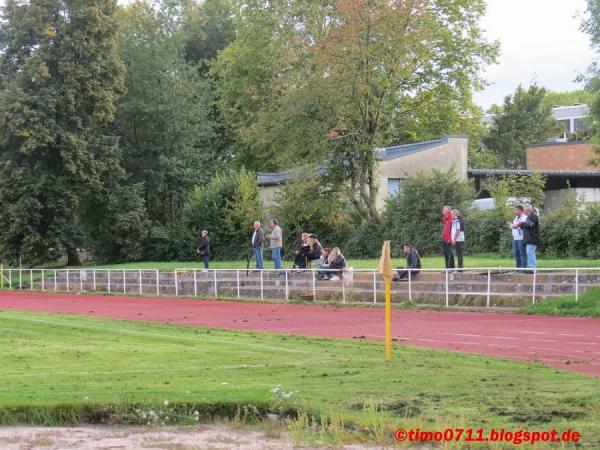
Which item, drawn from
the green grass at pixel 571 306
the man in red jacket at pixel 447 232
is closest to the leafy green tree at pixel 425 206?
the man in red jacket at pixel 447 232

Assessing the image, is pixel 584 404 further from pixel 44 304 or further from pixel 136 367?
pixel 44 304

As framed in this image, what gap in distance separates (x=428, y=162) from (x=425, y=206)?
37.3 feet

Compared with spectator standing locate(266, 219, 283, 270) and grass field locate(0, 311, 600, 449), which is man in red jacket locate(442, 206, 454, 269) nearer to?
spectator standing locate(266, 219, 283, 270)

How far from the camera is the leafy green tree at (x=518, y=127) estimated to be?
83438 millimetres

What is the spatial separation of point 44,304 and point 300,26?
56.8 ft

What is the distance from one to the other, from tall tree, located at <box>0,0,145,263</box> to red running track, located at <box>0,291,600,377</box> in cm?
2283

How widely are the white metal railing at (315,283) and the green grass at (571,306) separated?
0.69ft

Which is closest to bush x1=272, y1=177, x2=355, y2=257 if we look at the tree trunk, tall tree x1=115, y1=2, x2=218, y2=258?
tall tree x1=115, y1=2, x2=218, y2=258

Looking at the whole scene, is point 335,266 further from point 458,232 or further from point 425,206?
point 425,206

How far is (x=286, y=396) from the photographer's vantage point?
10.0 metres

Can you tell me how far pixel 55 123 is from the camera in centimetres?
5362

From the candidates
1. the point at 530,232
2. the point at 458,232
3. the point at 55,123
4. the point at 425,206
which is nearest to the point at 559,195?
the point at 425,206

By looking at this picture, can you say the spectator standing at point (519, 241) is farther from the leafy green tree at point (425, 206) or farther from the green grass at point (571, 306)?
the leafy green tree at point (425, 206)

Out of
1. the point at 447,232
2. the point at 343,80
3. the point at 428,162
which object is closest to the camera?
the point at 447,232
